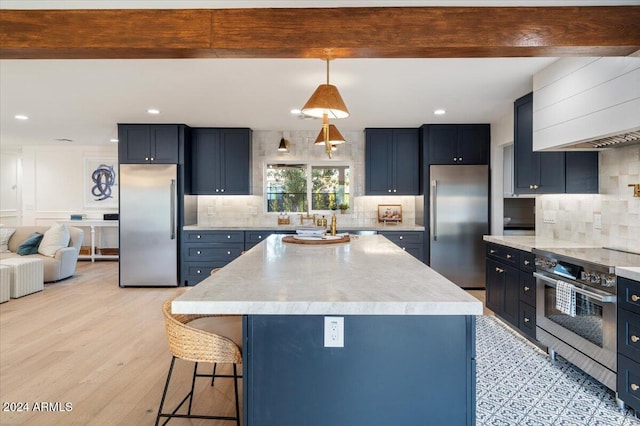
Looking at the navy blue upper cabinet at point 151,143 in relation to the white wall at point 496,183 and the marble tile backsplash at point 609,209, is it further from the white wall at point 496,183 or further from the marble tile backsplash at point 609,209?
the marble tile backsplash at point 609,209

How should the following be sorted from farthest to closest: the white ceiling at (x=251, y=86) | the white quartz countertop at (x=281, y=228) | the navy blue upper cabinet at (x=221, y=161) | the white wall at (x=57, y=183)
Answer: the white wall at (x=57, y=183), the navy blue upper cabinet at (x=221, y=161), the white quartz countertop at (x=281, y=228), the white ceiling at (x=251, y=86)

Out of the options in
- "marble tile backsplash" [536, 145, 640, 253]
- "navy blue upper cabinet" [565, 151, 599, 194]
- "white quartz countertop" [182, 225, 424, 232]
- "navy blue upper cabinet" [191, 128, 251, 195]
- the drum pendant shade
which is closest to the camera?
the drum pendant shade

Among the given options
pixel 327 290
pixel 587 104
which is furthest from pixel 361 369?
pixel 587 104

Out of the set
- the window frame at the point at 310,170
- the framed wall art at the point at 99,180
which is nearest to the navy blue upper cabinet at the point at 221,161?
the window frame at the point at 310,170

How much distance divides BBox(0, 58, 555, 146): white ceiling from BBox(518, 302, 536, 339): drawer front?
203 cm

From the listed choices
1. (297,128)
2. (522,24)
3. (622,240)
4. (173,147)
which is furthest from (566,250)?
(173,147)

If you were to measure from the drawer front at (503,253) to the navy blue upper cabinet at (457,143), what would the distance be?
1854mm

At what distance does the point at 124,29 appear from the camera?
2.32 meters

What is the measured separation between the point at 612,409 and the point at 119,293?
17.9 feet

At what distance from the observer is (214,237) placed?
5656 mm

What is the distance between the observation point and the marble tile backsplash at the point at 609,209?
2.97 metres

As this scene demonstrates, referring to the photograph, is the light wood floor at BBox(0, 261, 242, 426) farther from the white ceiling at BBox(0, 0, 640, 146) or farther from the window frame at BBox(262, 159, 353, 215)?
the white ceiling at BBox(0, 0, 640, 146)

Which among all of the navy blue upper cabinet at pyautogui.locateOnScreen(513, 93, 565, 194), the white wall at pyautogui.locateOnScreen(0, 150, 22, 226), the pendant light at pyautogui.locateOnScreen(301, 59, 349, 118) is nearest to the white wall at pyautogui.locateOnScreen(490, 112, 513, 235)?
the navy blue upper cabinet at pyautogui.locateOnScreen(513, 93, 565, 194)

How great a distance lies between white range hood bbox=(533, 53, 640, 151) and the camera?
245 cm
